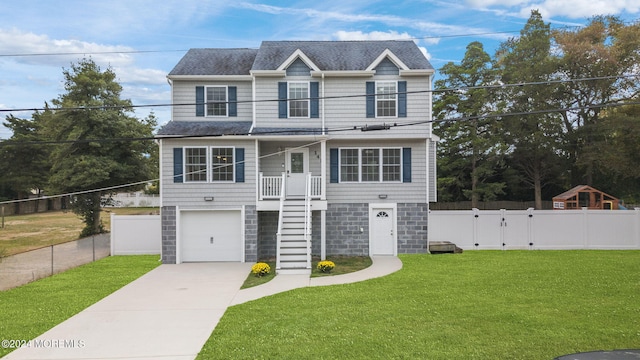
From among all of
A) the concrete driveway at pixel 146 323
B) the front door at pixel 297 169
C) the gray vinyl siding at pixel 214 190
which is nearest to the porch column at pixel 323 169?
the front door at pixel 297 169

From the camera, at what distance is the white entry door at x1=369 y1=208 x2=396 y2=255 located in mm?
17031

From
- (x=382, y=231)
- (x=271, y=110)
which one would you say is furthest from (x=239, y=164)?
(x=382, y=231)

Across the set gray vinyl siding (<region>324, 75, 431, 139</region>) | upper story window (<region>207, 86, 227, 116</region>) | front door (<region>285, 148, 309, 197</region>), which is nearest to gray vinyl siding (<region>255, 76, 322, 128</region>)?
gray vinyl siding (<region>324, 75, 431, 139</region>)

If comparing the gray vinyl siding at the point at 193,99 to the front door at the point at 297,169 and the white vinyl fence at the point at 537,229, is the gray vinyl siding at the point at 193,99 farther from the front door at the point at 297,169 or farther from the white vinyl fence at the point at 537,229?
the white vinyl fence at the point at 537,229

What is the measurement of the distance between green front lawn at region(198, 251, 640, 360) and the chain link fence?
847 centimetres

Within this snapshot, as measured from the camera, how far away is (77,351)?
7.13 metres

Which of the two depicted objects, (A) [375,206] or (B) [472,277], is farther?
(A) [375,206]

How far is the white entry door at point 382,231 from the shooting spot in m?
17.0

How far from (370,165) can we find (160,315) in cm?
1040

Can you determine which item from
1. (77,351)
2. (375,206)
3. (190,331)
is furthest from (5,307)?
(375,206)

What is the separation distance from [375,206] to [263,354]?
10931 millimetres

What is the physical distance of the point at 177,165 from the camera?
1605 cm

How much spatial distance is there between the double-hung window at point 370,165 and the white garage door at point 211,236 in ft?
15.9

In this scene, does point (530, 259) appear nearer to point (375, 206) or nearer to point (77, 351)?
point (375, 206)
